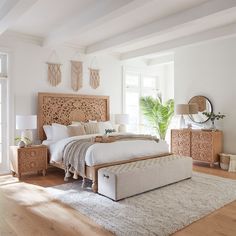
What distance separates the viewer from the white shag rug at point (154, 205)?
2.86 m

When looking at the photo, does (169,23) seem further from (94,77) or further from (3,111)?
(3,111)

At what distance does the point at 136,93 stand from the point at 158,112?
2.98 feet

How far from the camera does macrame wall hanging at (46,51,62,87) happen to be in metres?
5.91

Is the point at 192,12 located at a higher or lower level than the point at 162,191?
higher

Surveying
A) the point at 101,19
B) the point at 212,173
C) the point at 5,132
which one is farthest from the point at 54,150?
the point at 212,173

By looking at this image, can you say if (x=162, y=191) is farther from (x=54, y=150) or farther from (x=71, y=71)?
(x=71, y=71)

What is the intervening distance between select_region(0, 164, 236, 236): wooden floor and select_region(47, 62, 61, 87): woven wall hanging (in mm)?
2699

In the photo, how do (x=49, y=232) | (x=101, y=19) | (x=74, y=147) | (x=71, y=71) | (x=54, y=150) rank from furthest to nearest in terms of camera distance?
(x=71, y=71) → (x=54, y=150) → (x=74, y=147) → (x=101, y=19) → (x=49, y=232)

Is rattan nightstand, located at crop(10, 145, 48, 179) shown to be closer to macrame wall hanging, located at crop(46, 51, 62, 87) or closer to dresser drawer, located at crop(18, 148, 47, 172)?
dresser drawer, located at crop(18, 148, 47, 172)

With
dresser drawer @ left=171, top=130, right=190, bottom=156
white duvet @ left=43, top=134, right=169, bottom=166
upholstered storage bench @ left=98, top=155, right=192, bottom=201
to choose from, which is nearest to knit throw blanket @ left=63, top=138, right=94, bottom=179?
white duvet @ left=43, top=134, right=169, bottom=166

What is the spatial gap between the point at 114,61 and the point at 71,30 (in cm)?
271

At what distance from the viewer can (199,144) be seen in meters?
5.91

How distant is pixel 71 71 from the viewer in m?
6.32

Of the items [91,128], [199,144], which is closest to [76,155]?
[91,128]
